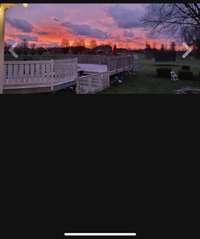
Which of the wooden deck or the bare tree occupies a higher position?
Result: the bare tree

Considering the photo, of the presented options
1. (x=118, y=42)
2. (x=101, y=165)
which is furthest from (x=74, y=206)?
(x=118, y=42)

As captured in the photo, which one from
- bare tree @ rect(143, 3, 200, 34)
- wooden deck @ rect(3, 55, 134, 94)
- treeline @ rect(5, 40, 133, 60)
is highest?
bare tree @ rect(143, 3, 200, 34)

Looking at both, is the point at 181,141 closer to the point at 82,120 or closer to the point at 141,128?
the point at 141,128

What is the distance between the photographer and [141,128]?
224 cm

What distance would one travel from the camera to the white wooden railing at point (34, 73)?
696 cm

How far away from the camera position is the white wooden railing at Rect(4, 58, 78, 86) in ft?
22.8

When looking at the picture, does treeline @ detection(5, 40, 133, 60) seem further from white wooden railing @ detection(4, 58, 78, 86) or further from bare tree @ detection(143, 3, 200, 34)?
bare tree @ detection(143, 3, 200, 34)

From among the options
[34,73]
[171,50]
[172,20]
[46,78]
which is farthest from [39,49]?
[172,20]

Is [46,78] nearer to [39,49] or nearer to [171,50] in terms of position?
[39,49]

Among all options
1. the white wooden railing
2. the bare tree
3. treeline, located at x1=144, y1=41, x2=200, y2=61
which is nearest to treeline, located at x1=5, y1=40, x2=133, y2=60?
the white wooden railing

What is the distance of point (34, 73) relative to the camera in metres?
7.50

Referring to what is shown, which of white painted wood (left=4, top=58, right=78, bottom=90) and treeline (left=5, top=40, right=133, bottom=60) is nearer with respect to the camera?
treeline (left=5, top=40, right=133, bottom=60)

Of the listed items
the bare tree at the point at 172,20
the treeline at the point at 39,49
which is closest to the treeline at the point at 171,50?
the bare tree at the point at 172,20

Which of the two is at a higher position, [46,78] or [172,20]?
[172,20]
